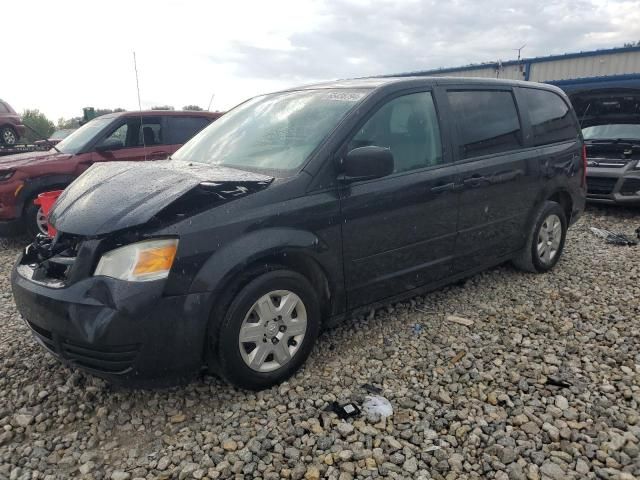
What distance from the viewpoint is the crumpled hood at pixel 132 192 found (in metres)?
2.37

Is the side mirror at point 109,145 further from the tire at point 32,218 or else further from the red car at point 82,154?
the tire at point 32,218

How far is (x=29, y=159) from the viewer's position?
6094 millimetres

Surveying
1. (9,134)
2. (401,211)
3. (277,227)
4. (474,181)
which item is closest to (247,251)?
(277,227)

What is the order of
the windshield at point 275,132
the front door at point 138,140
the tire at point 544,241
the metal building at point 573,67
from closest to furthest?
the windshield at point 275,132 < the tire at point 544,241 < the front door at point 138,140 < the metal building at point 573,67

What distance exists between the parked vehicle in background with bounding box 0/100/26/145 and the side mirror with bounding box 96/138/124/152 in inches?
489

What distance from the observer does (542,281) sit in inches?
175

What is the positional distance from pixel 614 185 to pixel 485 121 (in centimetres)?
436

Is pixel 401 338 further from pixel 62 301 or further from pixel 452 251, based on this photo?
pixel 62 301

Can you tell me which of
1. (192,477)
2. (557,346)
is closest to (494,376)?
(557,346)

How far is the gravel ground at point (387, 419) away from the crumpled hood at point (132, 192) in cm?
105

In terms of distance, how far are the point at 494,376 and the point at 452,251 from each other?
1.06 metres

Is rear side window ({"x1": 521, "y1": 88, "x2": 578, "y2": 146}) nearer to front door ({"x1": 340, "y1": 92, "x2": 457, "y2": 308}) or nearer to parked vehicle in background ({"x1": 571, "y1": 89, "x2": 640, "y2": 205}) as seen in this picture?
front door ({"x1": 340, "y1": 92, "x2": 457, "y2": 308})

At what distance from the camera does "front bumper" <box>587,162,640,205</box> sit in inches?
266

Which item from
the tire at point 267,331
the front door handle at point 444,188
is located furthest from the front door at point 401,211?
the tire at point 267,331
